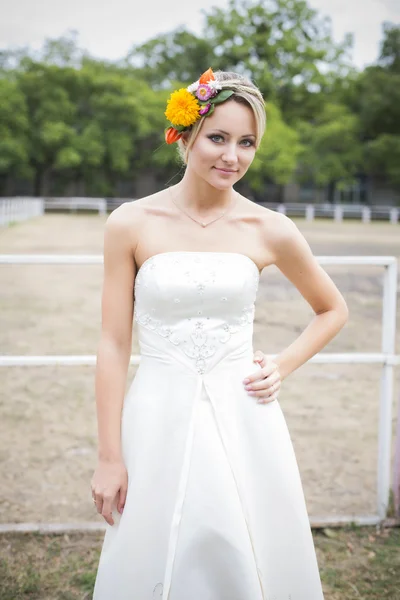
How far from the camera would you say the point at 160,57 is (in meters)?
40.9

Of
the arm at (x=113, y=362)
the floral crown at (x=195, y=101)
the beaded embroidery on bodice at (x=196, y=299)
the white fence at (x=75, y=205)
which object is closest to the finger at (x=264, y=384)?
the beaded embroidery on bodice at (x=196, y=299)

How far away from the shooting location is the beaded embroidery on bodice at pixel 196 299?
5.32ft

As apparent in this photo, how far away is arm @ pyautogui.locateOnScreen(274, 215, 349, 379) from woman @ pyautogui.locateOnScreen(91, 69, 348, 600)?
0.04 meters

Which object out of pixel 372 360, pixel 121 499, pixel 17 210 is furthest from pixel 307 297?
pixel 17 210

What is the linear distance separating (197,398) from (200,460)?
0.50ft

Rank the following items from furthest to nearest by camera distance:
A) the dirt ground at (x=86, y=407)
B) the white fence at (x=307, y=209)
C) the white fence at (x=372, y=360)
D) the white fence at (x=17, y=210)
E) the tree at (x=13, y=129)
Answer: the tree at (x=13, y=129), the white fence at (x=307, y=209), the white fence at (x=17, y=210), the dirt ground at (x=86, y=407), the white fence at (x=372, y=360)

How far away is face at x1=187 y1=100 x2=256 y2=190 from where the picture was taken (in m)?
1.62

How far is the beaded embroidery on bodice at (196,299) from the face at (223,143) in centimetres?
20

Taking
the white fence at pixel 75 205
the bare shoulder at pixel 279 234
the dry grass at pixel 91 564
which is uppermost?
the bare shoulder at pixel 279 234

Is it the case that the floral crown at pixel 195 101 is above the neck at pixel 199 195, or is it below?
above

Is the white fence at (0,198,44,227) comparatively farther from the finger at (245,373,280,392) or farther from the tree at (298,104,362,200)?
the finger at (245,373,280,392)

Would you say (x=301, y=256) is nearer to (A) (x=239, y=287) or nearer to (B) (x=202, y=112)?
(A) (x=239, y=287)

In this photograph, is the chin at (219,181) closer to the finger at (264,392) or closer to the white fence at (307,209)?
the finger at (264,392)

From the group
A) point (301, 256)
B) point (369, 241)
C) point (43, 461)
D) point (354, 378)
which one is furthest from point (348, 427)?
point (369, 241)
